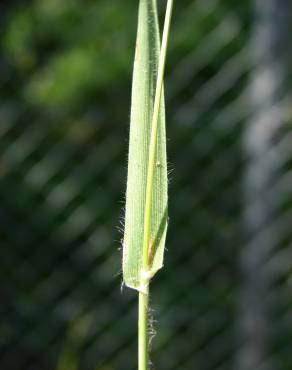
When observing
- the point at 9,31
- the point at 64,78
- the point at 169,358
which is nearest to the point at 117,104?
the point at 64,78

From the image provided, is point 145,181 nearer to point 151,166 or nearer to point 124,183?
point 151,166

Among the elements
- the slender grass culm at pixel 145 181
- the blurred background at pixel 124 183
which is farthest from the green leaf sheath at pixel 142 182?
the blurred background at pixel 124 183

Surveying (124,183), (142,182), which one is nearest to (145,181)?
(142,182)

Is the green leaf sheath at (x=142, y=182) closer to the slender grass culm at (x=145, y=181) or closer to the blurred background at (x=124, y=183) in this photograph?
the slender grass culm at (x=145, y=181)

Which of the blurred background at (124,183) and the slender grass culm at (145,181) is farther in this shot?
the blurred background at (124,183)

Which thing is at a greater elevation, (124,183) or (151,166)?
(124,183)

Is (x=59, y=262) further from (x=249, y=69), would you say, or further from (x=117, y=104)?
(x=249, y=69)
